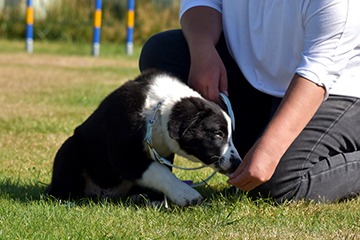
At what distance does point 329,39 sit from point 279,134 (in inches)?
19.5

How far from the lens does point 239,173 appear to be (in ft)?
11.5

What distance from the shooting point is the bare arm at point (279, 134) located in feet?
11.3

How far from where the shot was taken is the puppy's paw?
373cm

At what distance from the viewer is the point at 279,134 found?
138 inches

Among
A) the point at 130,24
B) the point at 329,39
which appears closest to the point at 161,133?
the point at 329,39

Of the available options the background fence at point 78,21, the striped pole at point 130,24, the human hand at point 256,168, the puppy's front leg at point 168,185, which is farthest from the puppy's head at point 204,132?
the background fence at point 78,21

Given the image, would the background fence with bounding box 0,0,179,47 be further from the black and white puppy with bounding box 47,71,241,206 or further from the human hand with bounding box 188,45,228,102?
the black and white puppy with bounding box 47,71,241,206

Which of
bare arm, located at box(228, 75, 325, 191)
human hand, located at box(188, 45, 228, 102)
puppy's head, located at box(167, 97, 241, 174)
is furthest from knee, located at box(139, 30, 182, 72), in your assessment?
bare arm, located at box(228, 75, 325, 191)

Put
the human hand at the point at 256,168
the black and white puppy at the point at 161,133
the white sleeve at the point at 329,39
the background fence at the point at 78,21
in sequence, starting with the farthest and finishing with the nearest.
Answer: the background fence at the point at 78,21
the black and white puppy at the point at 161,133
the white sleeve at the point at 329,39
the human hand at the point at 256,168

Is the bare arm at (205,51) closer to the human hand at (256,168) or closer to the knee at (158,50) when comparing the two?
the knee at (158,50)

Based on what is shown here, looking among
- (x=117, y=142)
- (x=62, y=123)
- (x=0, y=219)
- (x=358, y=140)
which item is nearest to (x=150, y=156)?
(x=117, y=142)

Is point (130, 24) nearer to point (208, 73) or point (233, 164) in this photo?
point (208, 73)

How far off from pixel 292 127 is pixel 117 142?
0.82 meters

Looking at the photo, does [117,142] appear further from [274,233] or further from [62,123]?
[62,123]
